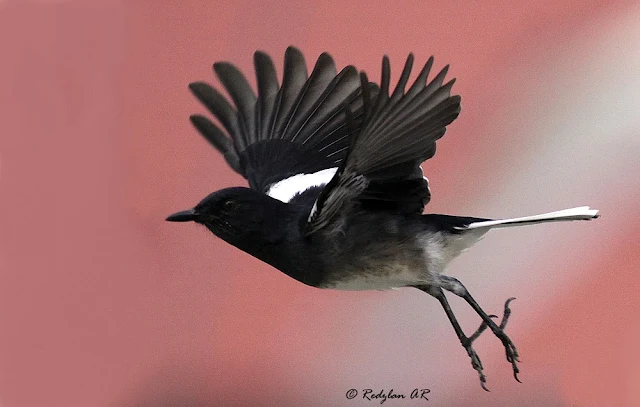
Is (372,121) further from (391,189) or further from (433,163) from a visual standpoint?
(433,163)

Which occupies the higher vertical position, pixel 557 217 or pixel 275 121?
pixel 275 121

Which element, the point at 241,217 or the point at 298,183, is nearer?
the point at 241,217

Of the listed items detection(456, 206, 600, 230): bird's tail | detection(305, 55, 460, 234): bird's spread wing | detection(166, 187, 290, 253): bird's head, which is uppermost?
detection(305, 55, 460, 234): bird's spread wing

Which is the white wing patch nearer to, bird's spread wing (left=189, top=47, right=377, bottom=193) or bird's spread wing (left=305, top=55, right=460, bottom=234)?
bird's spread wing (left=189, top=47, right=377, bottom=193)

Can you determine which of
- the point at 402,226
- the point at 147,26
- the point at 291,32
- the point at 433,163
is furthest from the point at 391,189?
the point at 147,26

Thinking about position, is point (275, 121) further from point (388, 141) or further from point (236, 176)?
point (388, 141)

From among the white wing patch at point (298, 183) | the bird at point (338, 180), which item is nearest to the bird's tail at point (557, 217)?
the bird at point (338, 180)

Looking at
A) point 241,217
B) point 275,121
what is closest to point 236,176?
point 275,121

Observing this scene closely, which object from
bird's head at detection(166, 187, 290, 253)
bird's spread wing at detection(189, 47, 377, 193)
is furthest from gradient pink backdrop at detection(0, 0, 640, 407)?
bird's head at detection(166, 187, 290, 253)
